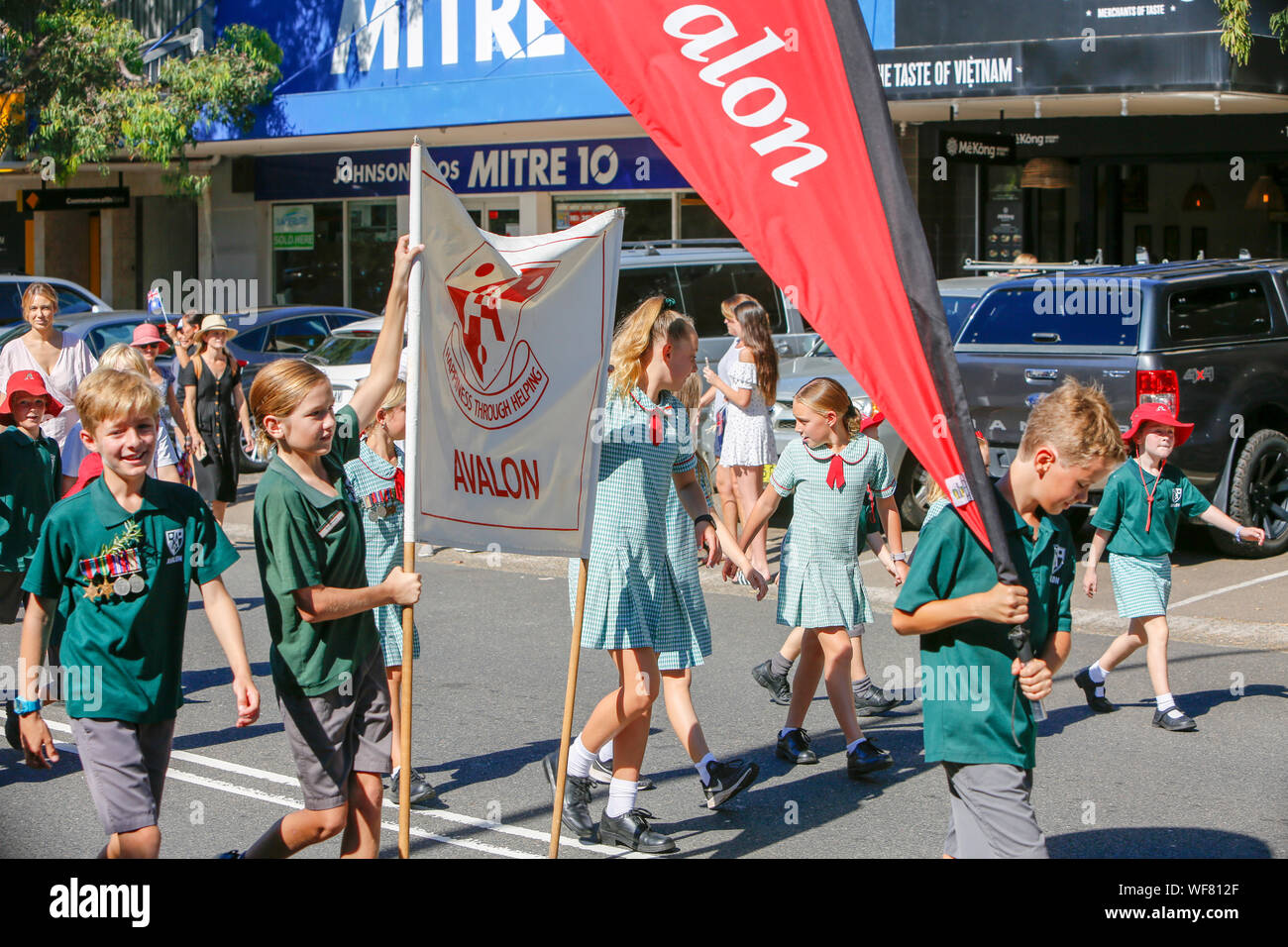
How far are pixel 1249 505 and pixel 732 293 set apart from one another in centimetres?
520

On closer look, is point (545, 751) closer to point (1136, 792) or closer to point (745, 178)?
point (1136, 792)

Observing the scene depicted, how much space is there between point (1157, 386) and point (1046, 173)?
6433 mm

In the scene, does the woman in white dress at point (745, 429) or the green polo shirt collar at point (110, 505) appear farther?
the woman in white dress at point (745, 429)

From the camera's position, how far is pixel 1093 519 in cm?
746

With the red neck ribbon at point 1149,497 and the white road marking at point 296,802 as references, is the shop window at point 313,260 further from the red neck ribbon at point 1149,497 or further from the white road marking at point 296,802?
the red neck ribbon at point 1149,497

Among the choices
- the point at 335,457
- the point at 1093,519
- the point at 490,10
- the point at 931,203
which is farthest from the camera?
the point at 490,10

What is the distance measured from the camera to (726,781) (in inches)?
225

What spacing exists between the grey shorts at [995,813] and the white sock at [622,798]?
1688 millimetres

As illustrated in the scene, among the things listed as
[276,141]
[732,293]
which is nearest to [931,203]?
[732,293]

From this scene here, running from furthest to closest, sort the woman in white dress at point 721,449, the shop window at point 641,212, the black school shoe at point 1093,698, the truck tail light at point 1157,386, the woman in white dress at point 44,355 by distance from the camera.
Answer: the shop window at point 641,212, the woman in white dress at point 721,449, the truck tail light at point 1157,386, the woman in white dress at point 44,355, the black school shoe at point 1093,698

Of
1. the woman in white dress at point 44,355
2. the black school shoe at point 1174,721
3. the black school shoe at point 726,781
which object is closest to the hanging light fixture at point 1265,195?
the black school shoe at point 1174,721

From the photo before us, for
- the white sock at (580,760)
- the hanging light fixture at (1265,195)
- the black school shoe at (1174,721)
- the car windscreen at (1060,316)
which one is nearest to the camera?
the white sock at (580,760)

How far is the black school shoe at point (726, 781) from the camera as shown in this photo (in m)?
5.71

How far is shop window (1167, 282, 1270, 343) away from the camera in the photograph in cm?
1055
